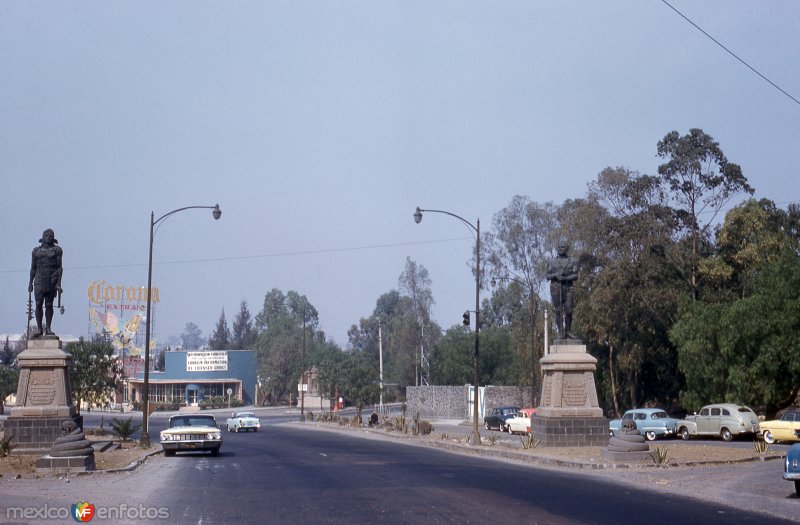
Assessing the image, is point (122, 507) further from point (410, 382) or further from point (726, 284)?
point (410, 382)

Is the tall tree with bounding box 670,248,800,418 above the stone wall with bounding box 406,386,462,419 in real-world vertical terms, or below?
above

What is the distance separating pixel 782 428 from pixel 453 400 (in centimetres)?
3748

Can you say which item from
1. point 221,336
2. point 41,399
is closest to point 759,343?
point 41,399

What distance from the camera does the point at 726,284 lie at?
54.3m

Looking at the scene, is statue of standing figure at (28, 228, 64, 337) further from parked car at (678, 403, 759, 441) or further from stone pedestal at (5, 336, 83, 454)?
parked car at (678, 403, 759, 441)

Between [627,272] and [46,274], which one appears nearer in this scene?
[46,274]

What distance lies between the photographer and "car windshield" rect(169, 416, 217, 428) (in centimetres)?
3075

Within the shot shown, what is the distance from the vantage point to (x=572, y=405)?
1176 inches

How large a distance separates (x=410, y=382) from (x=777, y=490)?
286ft

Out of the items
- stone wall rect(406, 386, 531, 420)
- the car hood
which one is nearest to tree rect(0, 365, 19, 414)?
stone wall rect(406, 386, 531, 420)

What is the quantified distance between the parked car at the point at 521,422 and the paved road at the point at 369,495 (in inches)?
896

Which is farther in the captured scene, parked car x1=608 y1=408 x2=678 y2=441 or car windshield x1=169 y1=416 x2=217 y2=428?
parked car x1=608 y1=408 x2=678 y2=441

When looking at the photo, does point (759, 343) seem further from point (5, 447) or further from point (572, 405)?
point (5, 447)

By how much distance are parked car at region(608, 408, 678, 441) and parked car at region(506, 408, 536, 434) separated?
673cm
